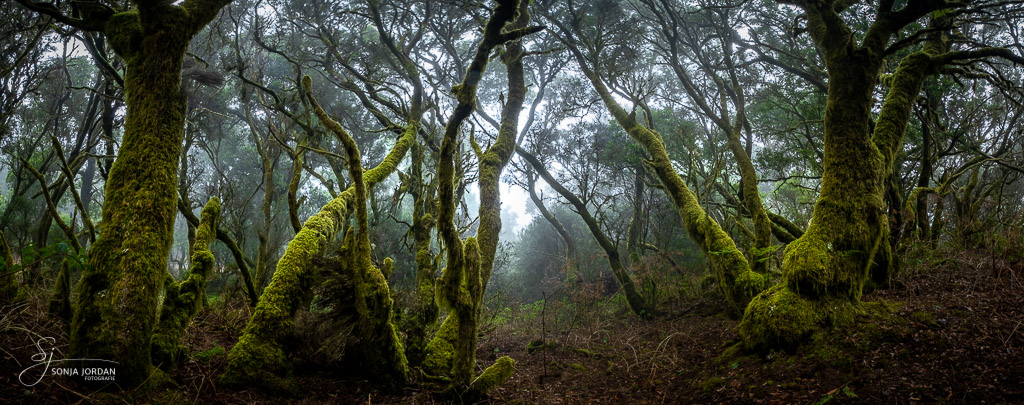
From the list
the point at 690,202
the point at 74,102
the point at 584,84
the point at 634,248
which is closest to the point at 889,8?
the point at 690,202

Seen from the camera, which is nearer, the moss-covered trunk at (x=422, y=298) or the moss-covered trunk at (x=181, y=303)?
the moss-covered trunk at (x=181, y=303)

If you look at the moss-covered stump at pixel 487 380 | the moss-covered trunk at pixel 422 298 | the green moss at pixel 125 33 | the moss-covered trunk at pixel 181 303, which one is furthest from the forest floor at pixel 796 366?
the green moss at pixel 125 33

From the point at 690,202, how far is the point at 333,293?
5112mm

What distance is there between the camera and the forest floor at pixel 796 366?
2902mm

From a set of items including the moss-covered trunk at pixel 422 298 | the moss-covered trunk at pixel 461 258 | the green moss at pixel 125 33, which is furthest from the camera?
the moss-covered trunk at pixel 422 298

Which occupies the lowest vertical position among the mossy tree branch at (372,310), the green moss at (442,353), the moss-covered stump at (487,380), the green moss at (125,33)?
the moss-covered stump at (487,380)

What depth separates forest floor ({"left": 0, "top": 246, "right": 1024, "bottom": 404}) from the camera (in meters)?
2.90

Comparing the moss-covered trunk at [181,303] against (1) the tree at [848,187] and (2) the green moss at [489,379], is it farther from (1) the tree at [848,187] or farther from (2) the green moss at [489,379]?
(1) the tree at [848,187]

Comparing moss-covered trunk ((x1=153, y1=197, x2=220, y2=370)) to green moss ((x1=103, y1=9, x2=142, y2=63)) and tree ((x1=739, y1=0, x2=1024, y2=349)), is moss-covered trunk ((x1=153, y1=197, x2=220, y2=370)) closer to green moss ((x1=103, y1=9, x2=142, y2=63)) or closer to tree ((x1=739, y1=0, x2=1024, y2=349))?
green moss ((x1=103, y1=9, x2=142, y2=63))

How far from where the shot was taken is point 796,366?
12.1ft

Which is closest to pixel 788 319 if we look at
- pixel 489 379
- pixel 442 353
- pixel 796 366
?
pixel 796 366

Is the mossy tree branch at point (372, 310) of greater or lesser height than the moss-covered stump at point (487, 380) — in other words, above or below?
above

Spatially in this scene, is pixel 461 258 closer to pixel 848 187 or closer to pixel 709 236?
pixel 709 236

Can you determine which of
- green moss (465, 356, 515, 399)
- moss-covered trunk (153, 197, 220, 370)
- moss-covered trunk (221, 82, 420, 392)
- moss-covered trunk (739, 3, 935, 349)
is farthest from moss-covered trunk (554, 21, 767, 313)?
moss-covered trunk (153, 197, 220, 370)
